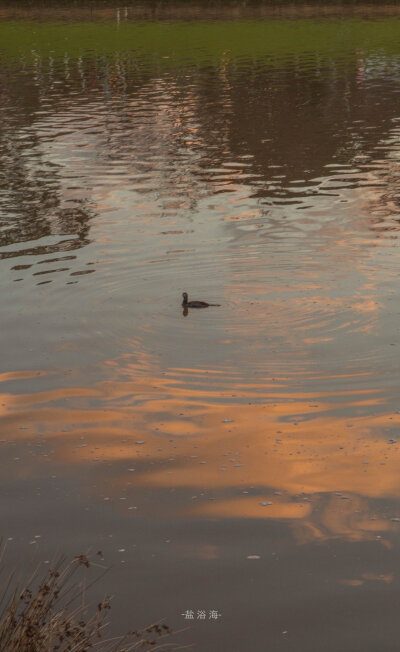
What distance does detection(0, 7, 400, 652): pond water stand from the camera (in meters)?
11.0

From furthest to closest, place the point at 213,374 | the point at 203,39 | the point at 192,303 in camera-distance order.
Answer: the point at 203,39 → the point at 192,303 → the point at 213,374

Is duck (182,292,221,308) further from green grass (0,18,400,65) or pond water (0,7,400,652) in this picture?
green grass (0,18,400,65)

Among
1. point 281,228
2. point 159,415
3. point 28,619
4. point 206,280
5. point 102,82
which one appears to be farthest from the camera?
point 102,82

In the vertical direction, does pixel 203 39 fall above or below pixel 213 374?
below

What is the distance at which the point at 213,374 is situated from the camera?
16.5m

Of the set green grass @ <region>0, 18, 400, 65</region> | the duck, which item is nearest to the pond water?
the duck

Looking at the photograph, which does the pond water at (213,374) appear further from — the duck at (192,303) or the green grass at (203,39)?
the green grass at (203,39)

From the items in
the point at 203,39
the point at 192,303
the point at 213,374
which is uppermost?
the point at 192,303

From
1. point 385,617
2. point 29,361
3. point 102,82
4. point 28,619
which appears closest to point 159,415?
point 29,361

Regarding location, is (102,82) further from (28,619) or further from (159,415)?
(28,619)

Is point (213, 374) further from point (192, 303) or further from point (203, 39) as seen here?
point (203, 39)

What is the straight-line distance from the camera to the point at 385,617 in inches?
402

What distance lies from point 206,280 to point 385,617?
1182cm

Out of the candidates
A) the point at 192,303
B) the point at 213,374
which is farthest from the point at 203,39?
the point at 213,374
